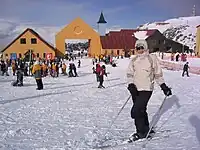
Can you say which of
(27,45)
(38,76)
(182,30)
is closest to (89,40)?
(27,45)

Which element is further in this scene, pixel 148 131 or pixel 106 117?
pixel 106 117

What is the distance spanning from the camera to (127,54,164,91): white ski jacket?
17.6ft

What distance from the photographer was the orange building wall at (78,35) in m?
67.7

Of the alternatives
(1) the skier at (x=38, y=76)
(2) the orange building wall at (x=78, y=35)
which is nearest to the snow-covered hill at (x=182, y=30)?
(2) the orange building wall at (x=78, y=35)

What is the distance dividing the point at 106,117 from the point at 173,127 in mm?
2089

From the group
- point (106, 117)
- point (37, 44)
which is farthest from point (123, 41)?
point (106, 117)

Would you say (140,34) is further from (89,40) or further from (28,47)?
(28,47)

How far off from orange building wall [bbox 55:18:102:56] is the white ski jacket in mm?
62529

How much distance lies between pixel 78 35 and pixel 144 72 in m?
63.2

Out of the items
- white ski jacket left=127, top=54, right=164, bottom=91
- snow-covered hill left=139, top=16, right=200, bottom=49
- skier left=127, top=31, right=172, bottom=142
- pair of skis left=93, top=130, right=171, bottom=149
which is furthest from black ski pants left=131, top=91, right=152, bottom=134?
snow-covered hill left=139, top=16, right=200, bottom=49

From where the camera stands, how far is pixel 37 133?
6.39 m

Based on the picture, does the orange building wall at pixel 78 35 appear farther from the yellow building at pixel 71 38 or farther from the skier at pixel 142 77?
the skier at pixel 142 77

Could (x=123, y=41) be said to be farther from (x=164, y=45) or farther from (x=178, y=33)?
(x=178, y=33)

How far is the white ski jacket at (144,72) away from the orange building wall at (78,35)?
62529 mm
